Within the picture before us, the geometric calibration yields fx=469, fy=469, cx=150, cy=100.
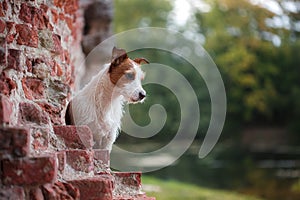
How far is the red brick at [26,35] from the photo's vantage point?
2691 millimetres

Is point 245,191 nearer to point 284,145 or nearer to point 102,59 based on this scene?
point 102,59

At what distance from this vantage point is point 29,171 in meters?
2.30

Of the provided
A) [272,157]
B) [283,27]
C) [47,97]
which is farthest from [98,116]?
[272,157]

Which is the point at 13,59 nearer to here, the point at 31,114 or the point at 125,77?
the point at 31,114

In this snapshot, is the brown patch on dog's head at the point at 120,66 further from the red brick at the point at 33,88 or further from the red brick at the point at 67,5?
Result: the red brick at the point at 67,5

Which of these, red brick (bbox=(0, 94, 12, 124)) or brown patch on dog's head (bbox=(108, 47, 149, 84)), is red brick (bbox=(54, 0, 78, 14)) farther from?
red brick (bbox=(0, 94, 12, 124))

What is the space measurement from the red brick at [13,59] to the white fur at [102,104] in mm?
667

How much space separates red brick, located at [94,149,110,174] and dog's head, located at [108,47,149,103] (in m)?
0.39

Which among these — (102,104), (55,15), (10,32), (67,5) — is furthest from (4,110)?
(67,5)

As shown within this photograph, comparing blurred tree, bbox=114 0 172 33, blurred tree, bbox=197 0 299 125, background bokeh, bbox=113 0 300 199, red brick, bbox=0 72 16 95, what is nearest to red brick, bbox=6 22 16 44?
red brick, bbox=0 72 16 95

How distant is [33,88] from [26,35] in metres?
0.31

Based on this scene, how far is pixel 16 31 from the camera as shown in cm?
267

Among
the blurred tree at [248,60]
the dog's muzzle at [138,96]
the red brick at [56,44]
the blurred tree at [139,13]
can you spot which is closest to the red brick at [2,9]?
the red brick at [56,44]

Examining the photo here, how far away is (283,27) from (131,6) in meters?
8.41
